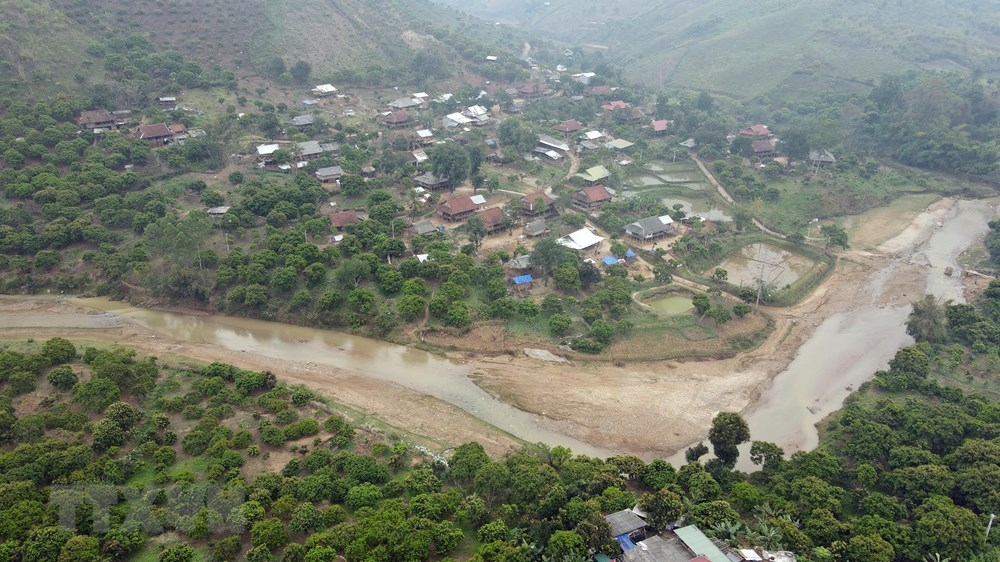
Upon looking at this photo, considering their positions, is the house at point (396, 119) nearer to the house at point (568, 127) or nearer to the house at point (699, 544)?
the house at point (568, 127)

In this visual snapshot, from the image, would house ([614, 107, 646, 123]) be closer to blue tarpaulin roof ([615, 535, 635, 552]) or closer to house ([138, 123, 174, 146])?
house ([138, 123, 174, 146])

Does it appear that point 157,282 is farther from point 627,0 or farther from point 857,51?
point 627,0

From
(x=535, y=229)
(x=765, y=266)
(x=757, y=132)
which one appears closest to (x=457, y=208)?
(x=535, y=229)

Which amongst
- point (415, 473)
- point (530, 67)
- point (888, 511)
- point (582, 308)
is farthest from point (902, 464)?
point (530, 67)

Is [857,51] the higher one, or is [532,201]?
[857,51]

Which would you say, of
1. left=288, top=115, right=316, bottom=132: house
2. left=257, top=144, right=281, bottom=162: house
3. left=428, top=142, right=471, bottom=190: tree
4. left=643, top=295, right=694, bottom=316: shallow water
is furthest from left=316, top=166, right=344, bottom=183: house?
left=643, top=295, right=694, bottom=316: shallow water

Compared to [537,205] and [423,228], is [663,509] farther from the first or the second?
[537,205]
